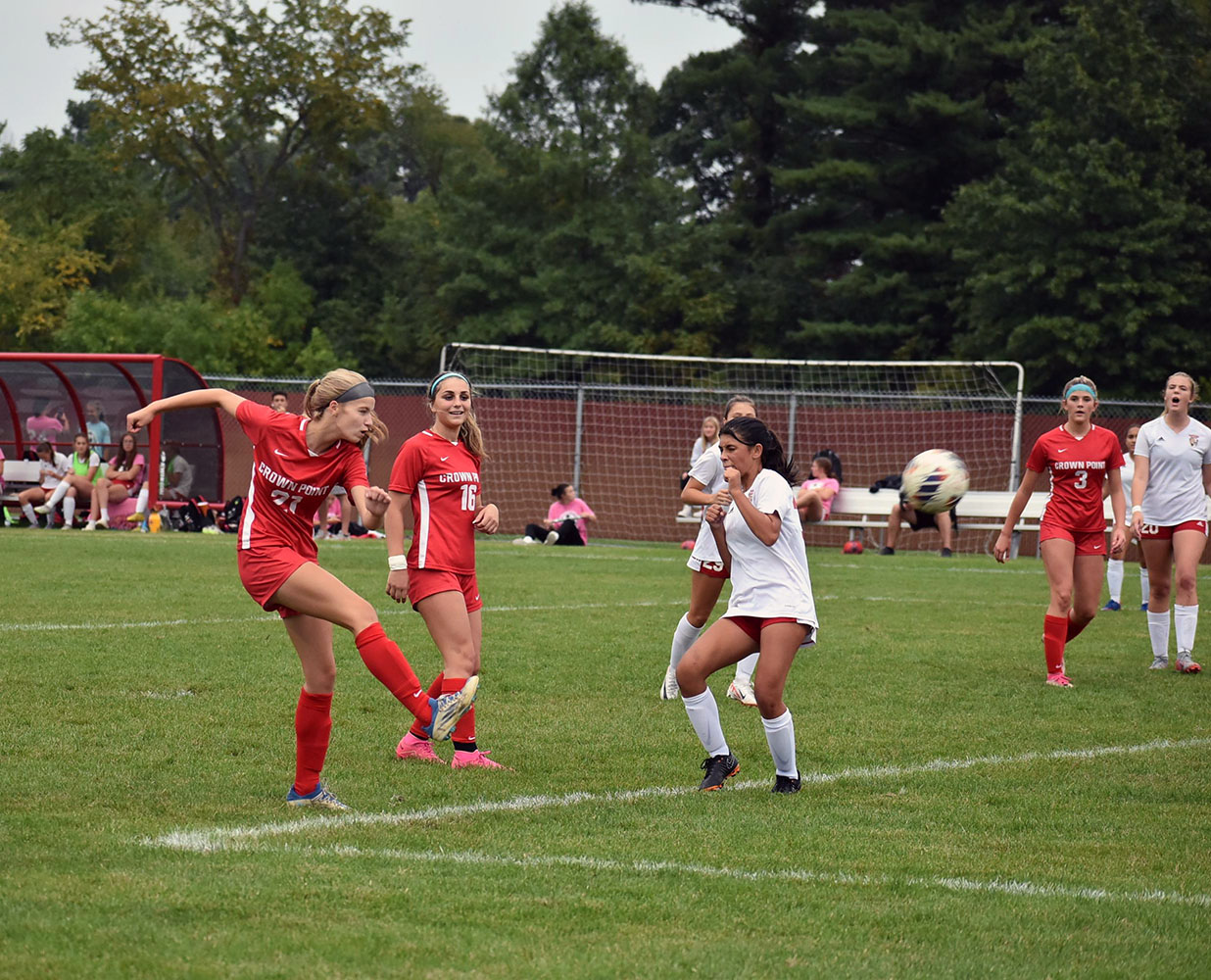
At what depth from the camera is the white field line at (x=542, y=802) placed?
5395 mm

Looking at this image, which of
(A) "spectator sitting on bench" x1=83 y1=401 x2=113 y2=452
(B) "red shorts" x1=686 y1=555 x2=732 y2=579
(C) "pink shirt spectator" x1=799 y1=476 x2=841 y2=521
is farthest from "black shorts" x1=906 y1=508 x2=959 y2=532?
(B) "red shorts" x1=686 y1=555 x2=732 y2=579

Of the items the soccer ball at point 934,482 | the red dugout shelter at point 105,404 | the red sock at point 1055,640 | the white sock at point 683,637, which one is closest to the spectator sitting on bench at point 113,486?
the red dugout shelter at point 105,404

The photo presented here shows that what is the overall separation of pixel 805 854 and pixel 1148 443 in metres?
7.38

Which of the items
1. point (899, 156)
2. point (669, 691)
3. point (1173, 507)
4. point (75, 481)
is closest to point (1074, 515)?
point (1173, 507)

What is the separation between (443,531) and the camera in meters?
7.52

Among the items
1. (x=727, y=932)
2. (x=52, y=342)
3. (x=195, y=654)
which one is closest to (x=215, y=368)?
(x=52, y=342)

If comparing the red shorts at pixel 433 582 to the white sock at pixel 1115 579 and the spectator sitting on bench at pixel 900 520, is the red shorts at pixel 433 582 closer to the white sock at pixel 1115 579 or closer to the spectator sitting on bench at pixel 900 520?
the white sock at pixel 1115 579

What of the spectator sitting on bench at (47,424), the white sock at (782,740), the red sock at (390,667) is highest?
the spectator sitting on bench at (47,424)

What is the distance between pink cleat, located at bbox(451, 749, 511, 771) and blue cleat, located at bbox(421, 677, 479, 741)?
439mm

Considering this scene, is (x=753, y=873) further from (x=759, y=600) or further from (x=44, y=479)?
(x=44, y=479)

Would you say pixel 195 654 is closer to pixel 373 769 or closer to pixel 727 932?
pixel 373 769

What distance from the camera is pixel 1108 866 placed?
5.36 metres

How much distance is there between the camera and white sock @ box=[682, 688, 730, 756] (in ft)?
22.1

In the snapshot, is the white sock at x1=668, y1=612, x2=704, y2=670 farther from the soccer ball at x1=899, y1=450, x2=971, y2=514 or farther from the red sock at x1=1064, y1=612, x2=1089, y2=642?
the red sock at x1=1064, y1=612, x2=1089, y2=642
